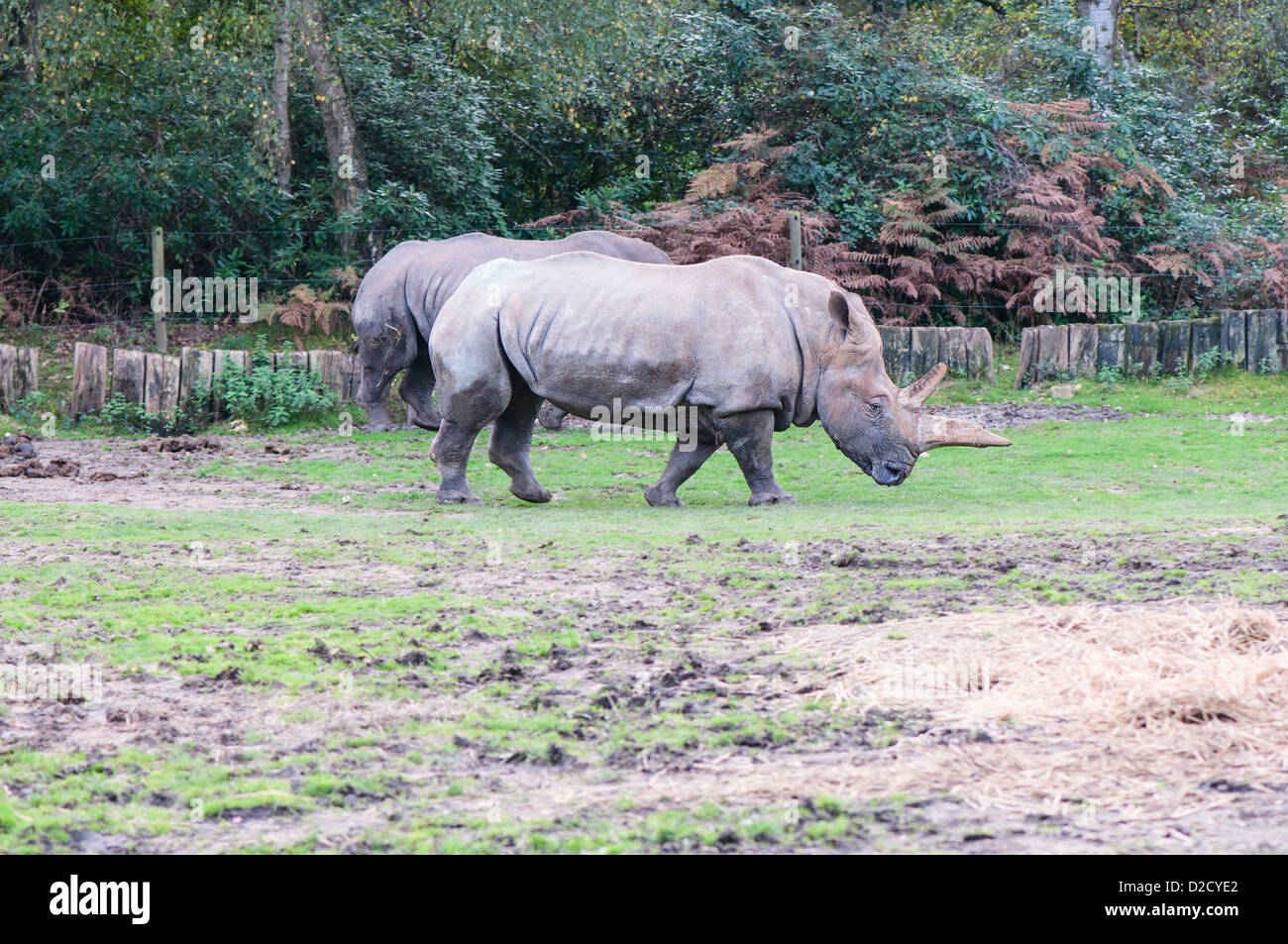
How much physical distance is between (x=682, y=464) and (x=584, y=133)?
40.6ft

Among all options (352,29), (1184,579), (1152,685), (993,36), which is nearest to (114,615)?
(1152,685)

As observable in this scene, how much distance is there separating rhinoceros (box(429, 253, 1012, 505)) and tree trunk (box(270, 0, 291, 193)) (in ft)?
27.8

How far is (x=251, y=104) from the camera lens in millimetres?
18734

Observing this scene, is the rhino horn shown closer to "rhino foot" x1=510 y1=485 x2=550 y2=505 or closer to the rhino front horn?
the rhino front horn

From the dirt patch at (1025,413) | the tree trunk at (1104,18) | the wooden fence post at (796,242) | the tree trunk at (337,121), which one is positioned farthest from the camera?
the tree trunk at (1104,18)

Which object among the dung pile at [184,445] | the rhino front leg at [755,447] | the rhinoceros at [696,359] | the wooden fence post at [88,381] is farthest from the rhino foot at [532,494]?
the wooden fence post at [88,381]

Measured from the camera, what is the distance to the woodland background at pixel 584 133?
62.7 feet

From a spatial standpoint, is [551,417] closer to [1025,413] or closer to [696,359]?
[1025,413]

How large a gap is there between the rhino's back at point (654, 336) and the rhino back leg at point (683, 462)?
293 mm

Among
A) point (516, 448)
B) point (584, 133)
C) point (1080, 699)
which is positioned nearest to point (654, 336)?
point (516, 448)

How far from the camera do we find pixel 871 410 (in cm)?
1145

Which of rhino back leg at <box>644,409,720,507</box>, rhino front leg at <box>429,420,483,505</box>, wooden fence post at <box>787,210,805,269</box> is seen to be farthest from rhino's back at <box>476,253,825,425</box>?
wooden fence post at <box>787,210,805,269</box>

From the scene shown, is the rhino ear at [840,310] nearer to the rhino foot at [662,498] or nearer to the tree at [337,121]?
the rhino foot at [662,498]

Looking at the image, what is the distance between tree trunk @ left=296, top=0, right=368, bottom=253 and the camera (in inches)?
760
